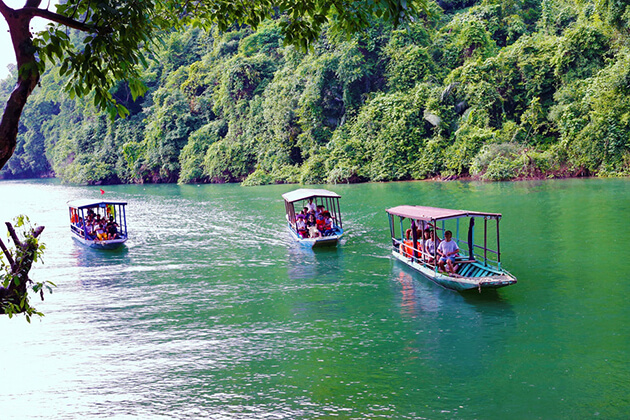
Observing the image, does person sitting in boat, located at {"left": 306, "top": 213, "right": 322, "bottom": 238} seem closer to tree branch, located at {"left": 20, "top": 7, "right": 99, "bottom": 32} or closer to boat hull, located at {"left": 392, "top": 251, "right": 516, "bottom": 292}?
boat hull, located at {"left": 392, "top": 251, "right": 516, "bottom": 292}

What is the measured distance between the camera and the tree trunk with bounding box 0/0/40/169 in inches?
150

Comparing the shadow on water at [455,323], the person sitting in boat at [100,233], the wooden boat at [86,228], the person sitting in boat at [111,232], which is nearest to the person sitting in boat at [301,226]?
the shadow on water at [455,323]

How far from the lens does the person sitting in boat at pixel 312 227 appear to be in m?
18.2

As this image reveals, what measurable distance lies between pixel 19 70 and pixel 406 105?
134ft

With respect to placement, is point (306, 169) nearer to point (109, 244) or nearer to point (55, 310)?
point (109, 244)

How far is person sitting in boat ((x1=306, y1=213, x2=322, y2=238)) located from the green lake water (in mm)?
728

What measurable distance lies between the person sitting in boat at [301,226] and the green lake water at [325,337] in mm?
653

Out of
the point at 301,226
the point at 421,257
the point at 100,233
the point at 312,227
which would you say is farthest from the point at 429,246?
the point at 100,233

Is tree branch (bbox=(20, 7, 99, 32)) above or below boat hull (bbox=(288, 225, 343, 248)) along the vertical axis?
above

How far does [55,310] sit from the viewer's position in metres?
12.7

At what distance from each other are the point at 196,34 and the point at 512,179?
5155 cm

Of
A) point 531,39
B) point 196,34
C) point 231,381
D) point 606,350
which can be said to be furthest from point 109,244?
point 196,34

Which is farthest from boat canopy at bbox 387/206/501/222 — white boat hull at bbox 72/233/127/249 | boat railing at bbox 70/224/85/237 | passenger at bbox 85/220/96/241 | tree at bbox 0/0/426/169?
boat railing at bbox 70/224/85/237

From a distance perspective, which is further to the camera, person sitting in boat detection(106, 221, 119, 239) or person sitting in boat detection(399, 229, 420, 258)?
person sitting in boat detection(106, 221, 119, 239)
